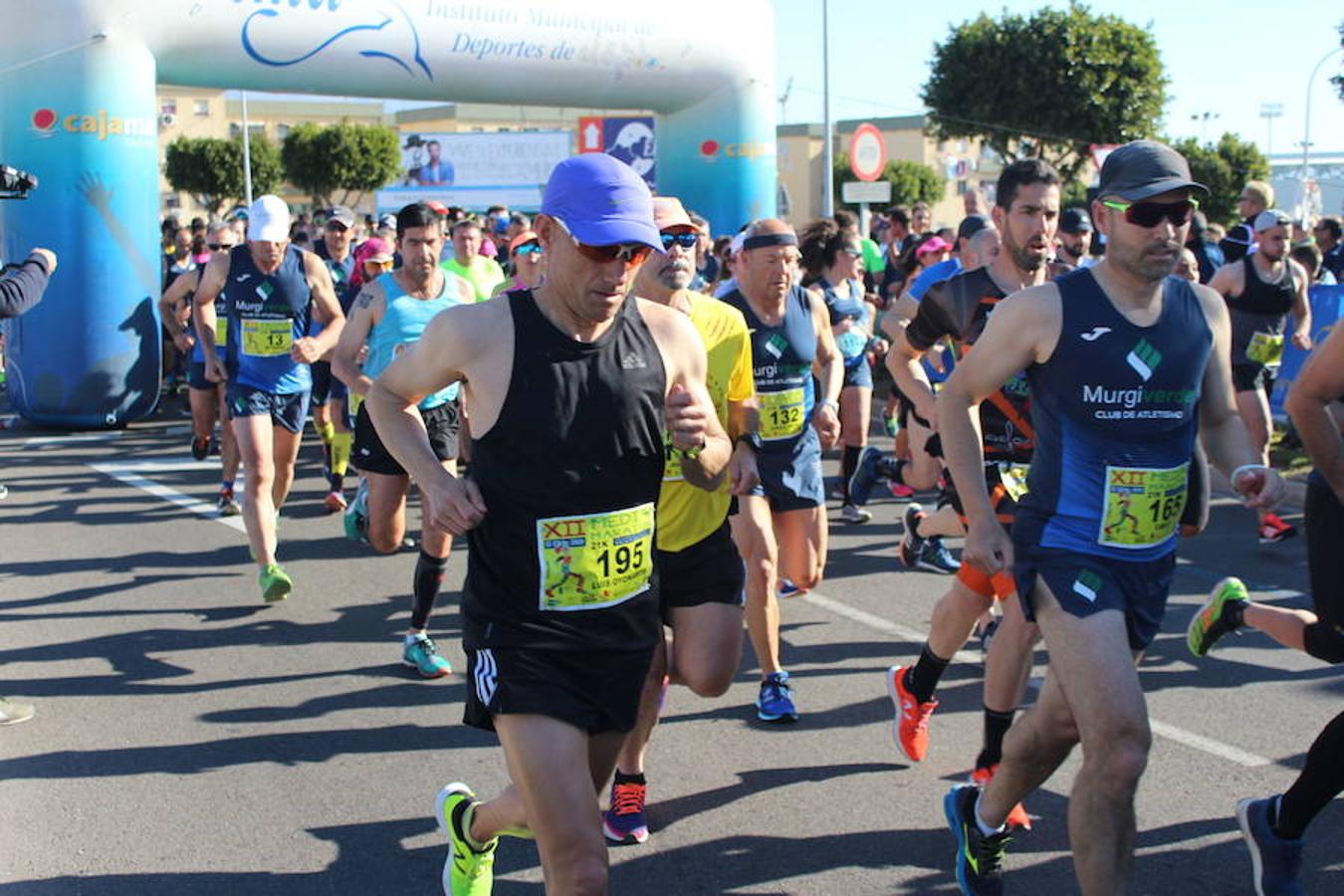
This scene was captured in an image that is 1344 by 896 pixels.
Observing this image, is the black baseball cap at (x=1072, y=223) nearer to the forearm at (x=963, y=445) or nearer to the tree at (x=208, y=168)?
the forearm at (x=963, y=445)

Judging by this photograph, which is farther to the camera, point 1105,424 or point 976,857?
point 976,857

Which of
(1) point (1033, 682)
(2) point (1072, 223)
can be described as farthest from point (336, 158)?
(1) point (1033, 682)

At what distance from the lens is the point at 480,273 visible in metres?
9.86

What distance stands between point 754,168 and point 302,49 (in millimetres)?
6176

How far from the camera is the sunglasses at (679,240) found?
4.94 m

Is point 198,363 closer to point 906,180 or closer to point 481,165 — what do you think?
point 481,165

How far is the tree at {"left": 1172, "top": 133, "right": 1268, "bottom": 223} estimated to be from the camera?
150ft

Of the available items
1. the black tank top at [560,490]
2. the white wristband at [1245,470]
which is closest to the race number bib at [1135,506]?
the white wristband at [1245,470]

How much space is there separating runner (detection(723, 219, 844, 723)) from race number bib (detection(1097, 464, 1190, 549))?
2.05 meters

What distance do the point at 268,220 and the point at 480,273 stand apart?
2.11 meters

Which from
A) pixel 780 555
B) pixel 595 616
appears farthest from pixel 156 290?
pixel 595 616

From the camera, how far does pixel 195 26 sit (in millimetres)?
14602

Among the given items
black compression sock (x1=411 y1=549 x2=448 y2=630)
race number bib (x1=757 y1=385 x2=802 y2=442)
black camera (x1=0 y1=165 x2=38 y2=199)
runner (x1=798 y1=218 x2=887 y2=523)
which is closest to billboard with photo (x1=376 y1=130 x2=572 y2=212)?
runner (x1=798 y1=218 x2=887 y2=523)

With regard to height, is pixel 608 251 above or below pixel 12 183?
below
